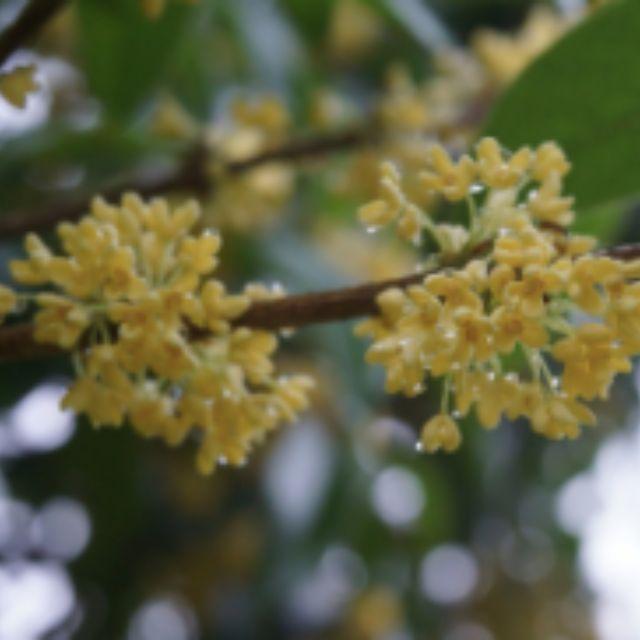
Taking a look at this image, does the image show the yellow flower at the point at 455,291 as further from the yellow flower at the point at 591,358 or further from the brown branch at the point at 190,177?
the brown branch at the point at 190,177

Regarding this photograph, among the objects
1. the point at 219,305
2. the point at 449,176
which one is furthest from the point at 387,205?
the point at 219,305

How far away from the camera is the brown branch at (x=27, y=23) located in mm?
853

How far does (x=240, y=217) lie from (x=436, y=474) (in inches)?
36.8

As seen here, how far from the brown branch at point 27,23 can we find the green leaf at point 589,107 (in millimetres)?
409

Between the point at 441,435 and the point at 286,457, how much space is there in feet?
3.91

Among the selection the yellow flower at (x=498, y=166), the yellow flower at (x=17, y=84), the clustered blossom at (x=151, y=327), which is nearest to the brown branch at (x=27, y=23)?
the yellow flower at (x=17, y=84)

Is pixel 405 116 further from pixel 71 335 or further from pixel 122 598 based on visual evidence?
pixel 122 598

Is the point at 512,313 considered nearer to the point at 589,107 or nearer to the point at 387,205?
the point at 387,205

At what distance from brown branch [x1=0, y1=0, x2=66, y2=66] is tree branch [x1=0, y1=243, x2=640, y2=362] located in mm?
224

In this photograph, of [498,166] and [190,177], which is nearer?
[498,166]

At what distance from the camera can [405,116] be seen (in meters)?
1.48

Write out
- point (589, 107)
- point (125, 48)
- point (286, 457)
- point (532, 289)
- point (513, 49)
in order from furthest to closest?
point (286, 457) → point (513, 49) → point (125, 48) → point (589, 107) → point (532, 289)

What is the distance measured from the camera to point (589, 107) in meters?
1.01

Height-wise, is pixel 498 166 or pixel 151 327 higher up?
pixel 498 166
